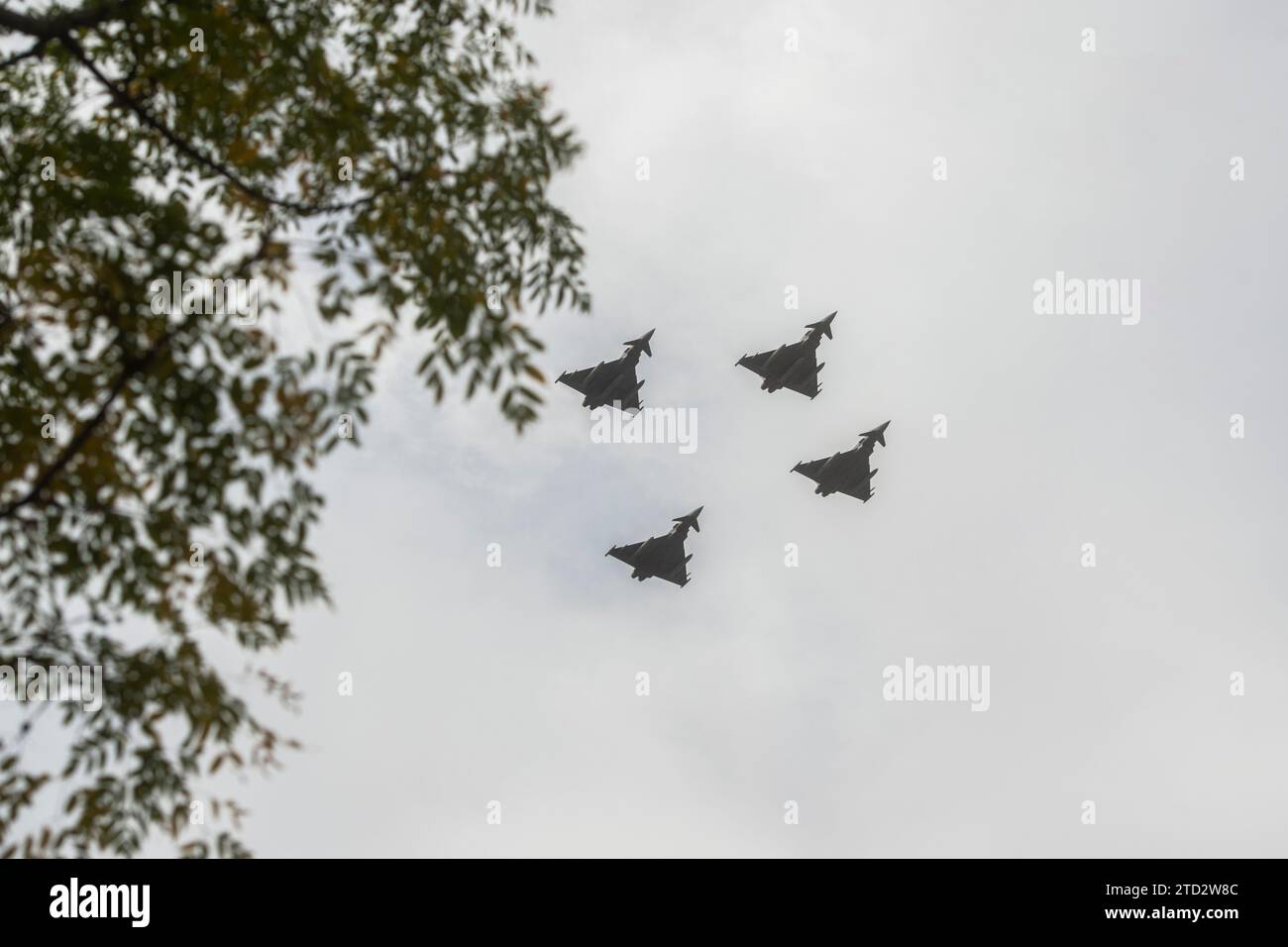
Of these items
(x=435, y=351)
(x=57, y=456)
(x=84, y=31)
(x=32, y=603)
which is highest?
(x=84, y=31)

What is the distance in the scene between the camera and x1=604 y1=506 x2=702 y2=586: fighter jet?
23.5 m

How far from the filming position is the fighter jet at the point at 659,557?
2347 cm

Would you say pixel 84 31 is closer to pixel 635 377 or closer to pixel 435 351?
pixel 435 351

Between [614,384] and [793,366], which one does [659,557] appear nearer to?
[614,384]

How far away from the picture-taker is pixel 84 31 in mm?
8375

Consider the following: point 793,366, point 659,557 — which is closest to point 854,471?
point 793,366

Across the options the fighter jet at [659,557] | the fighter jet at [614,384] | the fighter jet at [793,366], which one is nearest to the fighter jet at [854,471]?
the fighter jet at [793,366]

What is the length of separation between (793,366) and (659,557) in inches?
256

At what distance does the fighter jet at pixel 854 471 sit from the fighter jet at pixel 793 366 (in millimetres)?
2071

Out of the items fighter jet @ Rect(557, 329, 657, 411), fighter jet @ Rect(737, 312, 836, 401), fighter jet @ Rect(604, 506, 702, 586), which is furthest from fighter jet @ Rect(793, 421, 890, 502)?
fighter jet @ Rect(557, 329, 657, 411)

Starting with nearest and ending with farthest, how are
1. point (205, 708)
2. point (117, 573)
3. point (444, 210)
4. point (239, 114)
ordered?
1. point (205, 708)
2. point (117, 573)
3. point (444, 210)
4. point (239, 114)

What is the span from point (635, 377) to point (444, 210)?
15747mm

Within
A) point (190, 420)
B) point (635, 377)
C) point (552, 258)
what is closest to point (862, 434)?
point (635, 377)

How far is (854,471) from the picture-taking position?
24.4m
